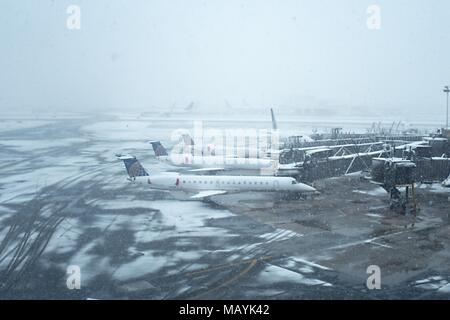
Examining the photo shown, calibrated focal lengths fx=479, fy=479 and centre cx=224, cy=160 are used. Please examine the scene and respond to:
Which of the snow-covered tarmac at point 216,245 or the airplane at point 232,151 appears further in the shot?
the airplane at point 232,151

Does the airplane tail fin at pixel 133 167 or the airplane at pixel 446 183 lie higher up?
the airplane tail fin at pixel 133 167

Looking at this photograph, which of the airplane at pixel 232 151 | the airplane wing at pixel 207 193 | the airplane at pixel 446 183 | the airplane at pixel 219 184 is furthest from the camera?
the airplane at pixel 232 151

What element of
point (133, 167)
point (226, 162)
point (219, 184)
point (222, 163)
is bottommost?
point (219, 184)

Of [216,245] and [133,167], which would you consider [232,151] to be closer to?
[133,167]

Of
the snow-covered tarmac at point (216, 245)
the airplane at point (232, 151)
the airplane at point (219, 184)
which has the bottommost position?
the snow-covered tarmac at point (216, 245)

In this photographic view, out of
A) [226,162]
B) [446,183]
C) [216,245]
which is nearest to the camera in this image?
[216,245]

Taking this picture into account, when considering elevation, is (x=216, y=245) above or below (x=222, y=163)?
below

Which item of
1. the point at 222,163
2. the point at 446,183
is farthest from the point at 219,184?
the point at 446,183

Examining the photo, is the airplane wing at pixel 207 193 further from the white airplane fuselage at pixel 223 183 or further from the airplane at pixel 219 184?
the white airplane fuselage at pixel 223 183

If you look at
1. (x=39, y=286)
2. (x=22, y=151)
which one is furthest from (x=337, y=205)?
(x=22, y=151)

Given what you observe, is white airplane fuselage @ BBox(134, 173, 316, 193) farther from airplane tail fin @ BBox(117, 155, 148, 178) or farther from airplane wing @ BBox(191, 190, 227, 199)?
airplane tail fin @ BBox(117, 155, 148, 178)

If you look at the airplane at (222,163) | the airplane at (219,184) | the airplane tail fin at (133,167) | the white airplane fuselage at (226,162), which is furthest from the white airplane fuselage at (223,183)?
the white airplane fuselage at (226,162)
